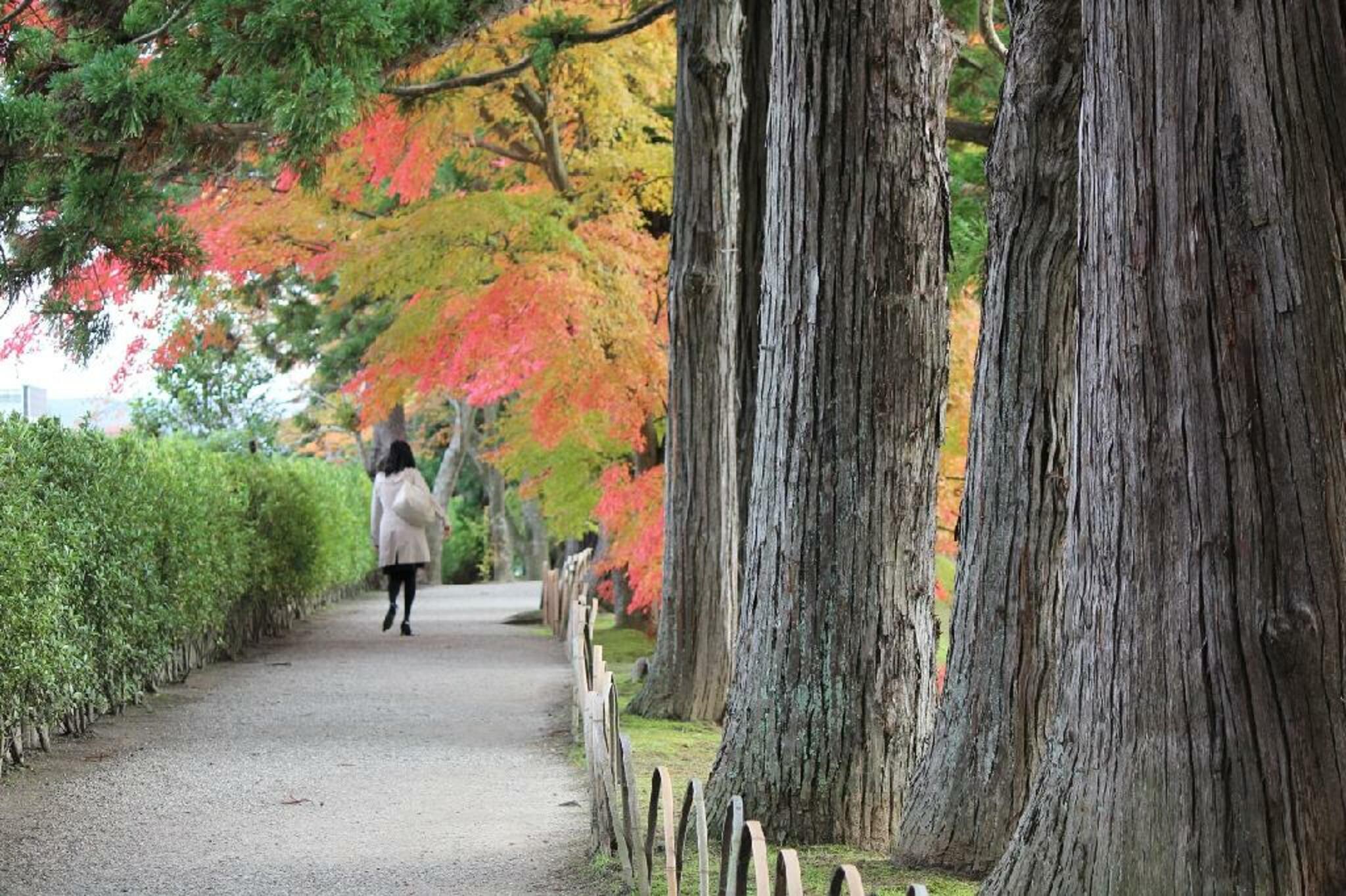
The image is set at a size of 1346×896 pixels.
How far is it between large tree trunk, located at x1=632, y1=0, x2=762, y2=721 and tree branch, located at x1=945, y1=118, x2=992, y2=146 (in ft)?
4.44

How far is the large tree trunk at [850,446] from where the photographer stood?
668 cm

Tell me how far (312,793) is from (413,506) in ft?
27.3

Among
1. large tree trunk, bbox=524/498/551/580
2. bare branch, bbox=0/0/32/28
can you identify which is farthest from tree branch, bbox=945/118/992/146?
large tree trunk, bbox=524/498/551/580

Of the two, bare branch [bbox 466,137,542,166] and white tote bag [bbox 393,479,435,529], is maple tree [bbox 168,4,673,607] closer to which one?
bare branch [bbox 466,137,542,166]

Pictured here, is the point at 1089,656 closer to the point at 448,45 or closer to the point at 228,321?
the point at 448,45

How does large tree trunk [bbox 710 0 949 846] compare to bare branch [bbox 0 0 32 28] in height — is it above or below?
below

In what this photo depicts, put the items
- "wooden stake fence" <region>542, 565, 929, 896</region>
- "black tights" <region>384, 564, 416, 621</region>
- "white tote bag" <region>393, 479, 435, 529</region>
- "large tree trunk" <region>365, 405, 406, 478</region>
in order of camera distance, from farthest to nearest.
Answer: "large tree trunk" <region>365, 405, 406, 478</region>
"black tights" <region>384, 564, 416, 621</region>
"white tote bag" <region>393, 479, 435, 529</region>
"wooden stake fence" <region>542, 565, 929, 896</region>

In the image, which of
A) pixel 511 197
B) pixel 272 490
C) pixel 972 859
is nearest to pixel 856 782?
pixel 972 859

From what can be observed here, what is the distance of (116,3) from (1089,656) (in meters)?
7.63

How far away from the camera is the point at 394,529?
1642 centimetres

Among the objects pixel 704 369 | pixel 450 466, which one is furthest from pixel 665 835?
pixel 450 466

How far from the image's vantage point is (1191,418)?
12.6 ft

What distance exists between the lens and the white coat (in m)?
16.4

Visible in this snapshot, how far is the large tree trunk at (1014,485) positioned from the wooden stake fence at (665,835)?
0.71m
